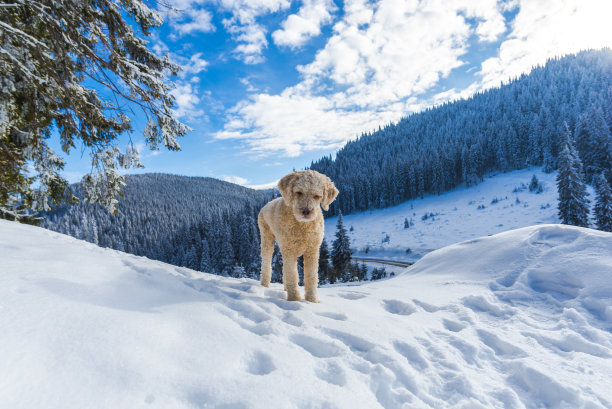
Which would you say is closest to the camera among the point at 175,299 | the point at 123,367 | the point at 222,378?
the point at 123,367

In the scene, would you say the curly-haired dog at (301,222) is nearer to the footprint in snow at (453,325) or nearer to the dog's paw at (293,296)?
the dog's paw at (293,296)

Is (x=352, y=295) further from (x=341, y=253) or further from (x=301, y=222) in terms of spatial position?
(x=341, y=253)

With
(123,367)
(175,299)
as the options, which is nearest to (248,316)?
(175,299)

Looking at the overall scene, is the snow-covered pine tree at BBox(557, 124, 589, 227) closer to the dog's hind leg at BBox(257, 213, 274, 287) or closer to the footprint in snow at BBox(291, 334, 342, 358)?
the dog's hind leg at BBox(257, 213, 274, 287)

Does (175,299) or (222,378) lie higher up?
(175,299)

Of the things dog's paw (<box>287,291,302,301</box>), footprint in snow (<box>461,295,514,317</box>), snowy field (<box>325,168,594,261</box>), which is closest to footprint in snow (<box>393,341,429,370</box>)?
dog's paw (<box>287,291,302,301</box>)

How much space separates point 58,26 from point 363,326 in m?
5.61

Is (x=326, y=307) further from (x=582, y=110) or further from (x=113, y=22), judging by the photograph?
(x=582, y=110)

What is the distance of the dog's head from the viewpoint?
3605 millimetres

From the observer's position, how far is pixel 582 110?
8019 centimetres

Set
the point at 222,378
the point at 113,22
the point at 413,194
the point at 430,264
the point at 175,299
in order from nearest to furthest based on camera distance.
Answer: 1. the point at 222,378
2. the point at 175,299
3. the point at 113,22
4. the point at 430,264
5. the point at 413,194

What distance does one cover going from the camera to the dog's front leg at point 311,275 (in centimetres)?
402

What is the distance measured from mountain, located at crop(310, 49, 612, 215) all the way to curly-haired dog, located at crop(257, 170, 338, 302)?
189 feet

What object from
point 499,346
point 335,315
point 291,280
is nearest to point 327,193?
point 291,280
